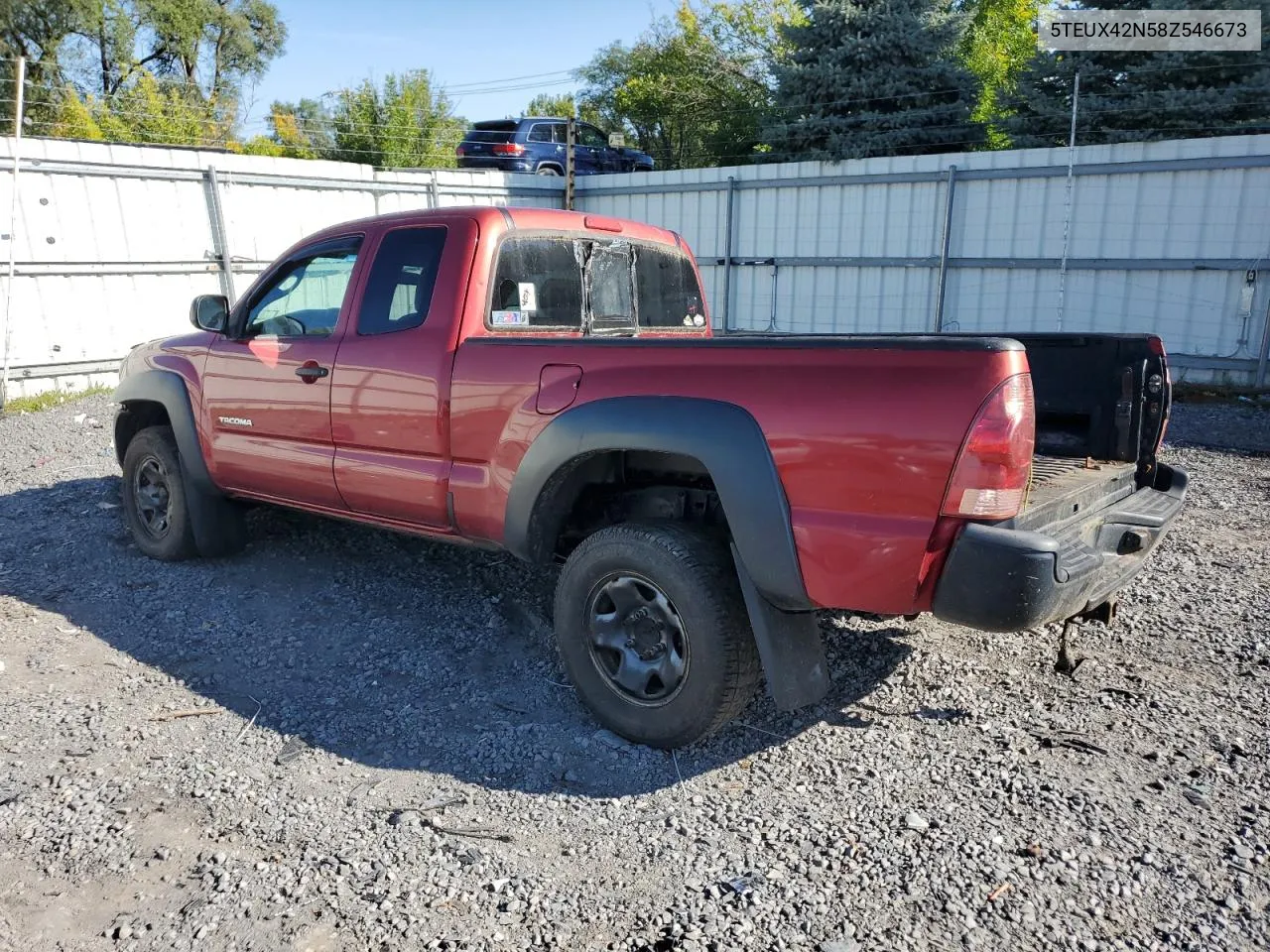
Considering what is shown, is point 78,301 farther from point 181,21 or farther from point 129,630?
point 181,21

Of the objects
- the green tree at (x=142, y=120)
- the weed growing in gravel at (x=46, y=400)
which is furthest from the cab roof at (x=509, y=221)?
the green tree at (x=142, y=120)

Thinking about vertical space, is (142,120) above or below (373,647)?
above

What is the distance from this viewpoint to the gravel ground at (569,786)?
8.12 ft

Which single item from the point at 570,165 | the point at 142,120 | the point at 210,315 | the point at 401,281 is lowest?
the point at 210,315

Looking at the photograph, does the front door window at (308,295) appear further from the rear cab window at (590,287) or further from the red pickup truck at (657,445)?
the rear cab window at (590,287)

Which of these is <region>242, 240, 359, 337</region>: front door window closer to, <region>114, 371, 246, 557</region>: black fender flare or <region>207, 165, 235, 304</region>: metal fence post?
<region>114, 371, 246, 557</region>: black fender flare

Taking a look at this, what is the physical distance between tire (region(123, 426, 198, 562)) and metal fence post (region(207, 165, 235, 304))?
7070 mm

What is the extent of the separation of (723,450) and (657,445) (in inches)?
10.1

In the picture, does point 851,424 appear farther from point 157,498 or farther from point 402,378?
point 157,498

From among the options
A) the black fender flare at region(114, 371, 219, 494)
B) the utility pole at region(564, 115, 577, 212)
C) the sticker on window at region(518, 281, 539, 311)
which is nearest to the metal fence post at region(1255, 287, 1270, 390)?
the utility pole at region(564, 115, 577, 212)

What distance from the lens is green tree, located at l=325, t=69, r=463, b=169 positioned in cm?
2570

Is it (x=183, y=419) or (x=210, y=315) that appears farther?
(x=183, y=419)

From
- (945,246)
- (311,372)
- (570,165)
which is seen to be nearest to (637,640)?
(311,372)

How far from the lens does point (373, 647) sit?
426 cm
